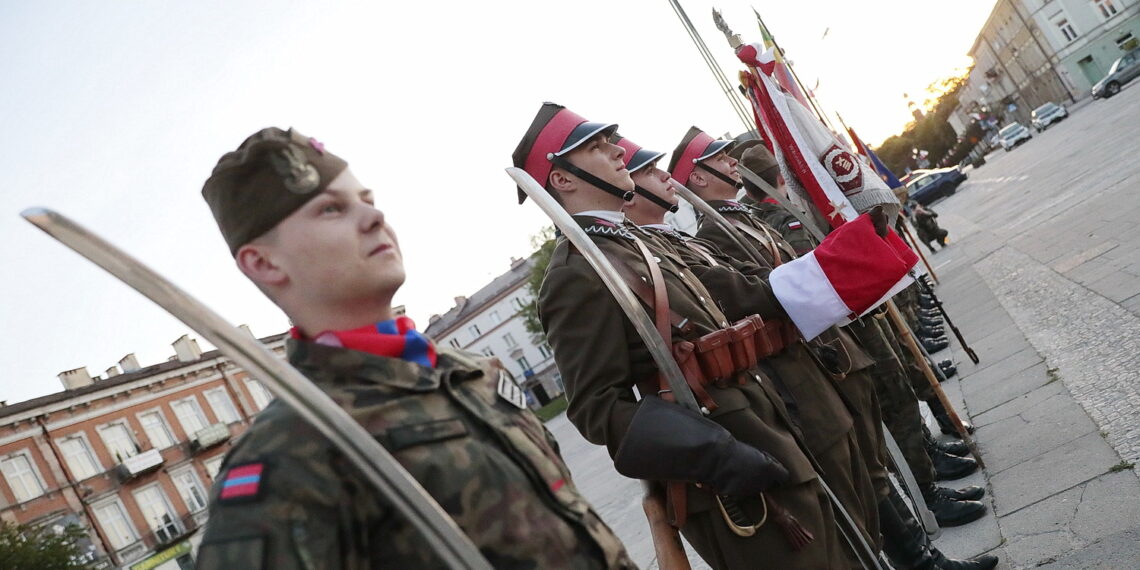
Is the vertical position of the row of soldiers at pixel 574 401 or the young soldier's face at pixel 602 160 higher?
the young soldier's face at pixel 602 160

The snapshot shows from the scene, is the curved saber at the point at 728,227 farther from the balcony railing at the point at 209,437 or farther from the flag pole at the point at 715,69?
the balcony railing at the point at 209,437

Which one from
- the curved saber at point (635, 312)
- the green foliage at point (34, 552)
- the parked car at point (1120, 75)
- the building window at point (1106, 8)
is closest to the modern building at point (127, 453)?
the green foliage at point (34, 552)

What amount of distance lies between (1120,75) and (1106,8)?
69.6ft

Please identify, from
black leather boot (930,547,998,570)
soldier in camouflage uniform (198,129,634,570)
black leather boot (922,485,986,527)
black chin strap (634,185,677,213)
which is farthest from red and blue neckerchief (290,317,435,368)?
black leather boot (922,485,986,527)

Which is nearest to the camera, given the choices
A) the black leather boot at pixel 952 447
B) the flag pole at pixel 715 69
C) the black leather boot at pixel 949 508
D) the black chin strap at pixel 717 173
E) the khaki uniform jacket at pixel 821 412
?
the khaki uniform jacket at pixel 821 412

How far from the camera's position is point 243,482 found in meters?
1.47

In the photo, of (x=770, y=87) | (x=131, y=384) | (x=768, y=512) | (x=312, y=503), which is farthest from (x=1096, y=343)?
(x=131, y=384)

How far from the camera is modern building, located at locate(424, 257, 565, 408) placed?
92.0m

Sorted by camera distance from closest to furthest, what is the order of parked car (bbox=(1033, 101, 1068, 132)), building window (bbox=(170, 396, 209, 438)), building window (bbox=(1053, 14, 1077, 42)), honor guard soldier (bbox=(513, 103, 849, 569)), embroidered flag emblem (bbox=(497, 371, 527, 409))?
embroidered flag emblem (bbox=(497, 371, 527, 409)) → honor guard soldier (bbox=(513, 103, 849, 569)) → building window (bbox=(170, 396, 209, 438)) → parked car (bbox=(1033, 101, 1068, 132)) → building window (bbox=(1053, 14, 1077, 42))

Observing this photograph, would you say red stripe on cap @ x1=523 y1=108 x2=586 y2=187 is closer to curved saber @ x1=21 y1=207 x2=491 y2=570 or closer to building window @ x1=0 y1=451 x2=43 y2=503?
curved saber @ x1=21 y1=207 x2=491 y2=570

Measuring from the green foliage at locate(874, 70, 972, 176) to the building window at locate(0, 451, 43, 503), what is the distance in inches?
3334

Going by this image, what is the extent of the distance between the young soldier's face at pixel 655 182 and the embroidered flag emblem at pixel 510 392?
2231 millimetres

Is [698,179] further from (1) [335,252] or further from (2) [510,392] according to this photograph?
(1) [335,252]

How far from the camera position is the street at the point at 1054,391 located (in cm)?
387
